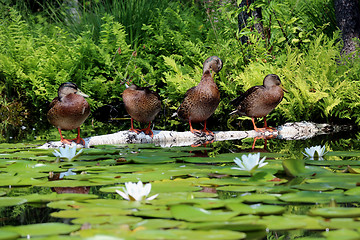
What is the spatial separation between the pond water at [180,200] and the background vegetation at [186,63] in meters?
3.47

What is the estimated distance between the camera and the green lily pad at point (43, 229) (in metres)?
1.71

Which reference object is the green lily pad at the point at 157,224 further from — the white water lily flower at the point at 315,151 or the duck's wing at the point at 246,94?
the duck's wing at the point at 246,94

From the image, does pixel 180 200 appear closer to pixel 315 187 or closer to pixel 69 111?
pixel 315 187

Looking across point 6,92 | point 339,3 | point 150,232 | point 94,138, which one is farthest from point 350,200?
point 6,92

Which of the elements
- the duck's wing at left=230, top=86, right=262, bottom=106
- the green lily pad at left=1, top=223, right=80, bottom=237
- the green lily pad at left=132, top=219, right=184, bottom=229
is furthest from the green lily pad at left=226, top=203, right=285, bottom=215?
the duck's wing at left=230, top=86, right=262, bottom=106

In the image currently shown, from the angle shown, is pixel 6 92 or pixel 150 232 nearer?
pixel 150 232

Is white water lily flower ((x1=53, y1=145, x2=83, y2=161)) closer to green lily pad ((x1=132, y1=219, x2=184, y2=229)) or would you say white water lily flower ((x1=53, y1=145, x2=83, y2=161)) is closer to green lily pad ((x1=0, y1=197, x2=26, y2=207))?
green lily pad ((x1=0, y1=197, x2=26, y2=207))

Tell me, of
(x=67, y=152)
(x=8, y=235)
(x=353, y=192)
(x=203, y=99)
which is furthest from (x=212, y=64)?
(x=8, y=235)

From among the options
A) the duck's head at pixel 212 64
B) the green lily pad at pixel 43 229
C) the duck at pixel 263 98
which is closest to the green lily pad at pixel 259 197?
the green lily pad at pixel 43 229

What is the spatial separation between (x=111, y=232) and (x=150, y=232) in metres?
0.15

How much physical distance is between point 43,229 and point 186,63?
23.3 ft

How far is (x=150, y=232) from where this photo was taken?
65.1 inches

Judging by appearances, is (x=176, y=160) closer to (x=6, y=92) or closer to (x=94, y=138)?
(x=94, y=138)

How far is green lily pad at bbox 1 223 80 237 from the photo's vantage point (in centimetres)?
171
